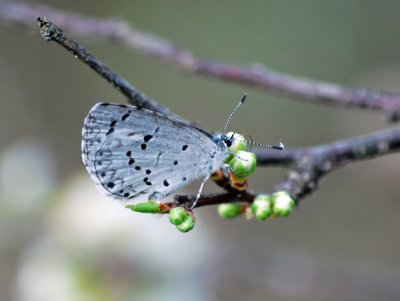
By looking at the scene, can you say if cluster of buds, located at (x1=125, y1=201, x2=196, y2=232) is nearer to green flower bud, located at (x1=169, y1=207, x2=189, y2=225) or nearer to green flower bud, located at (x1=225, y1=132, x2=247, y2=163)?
green flower bud, located at (x1=169, y1=207, x2=189, y2=225)

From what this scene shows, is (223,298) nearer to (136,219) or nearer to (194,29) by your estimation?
(136,219)

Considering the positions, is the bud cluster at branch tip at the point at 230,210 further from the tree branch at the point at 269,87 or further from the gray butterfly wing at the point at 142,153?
the gray butterfly wing at the point at 142,153

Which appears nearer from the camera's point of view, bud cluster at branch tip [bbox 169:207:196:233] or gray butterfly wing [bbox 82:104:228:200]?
bud cluster at branch tip [bbox 169:207:196:233]

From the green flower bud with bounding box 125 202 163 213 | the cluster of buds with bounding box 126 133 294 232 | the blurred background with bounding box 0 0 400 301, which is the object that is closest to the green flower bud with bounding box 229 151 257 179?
the cluster of buds with bounding box 126 133 294 232

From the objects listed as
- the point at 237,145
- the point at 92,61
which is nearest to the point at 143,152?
the point at 237,145

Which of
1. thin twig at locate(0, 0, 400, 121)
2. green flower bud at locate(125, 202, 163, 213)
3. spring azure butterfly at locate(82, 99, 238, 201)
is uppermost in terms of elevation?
thin twig at locate(0, 0, 400, 121)

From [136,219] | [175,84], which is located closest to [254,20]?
[175,84]
